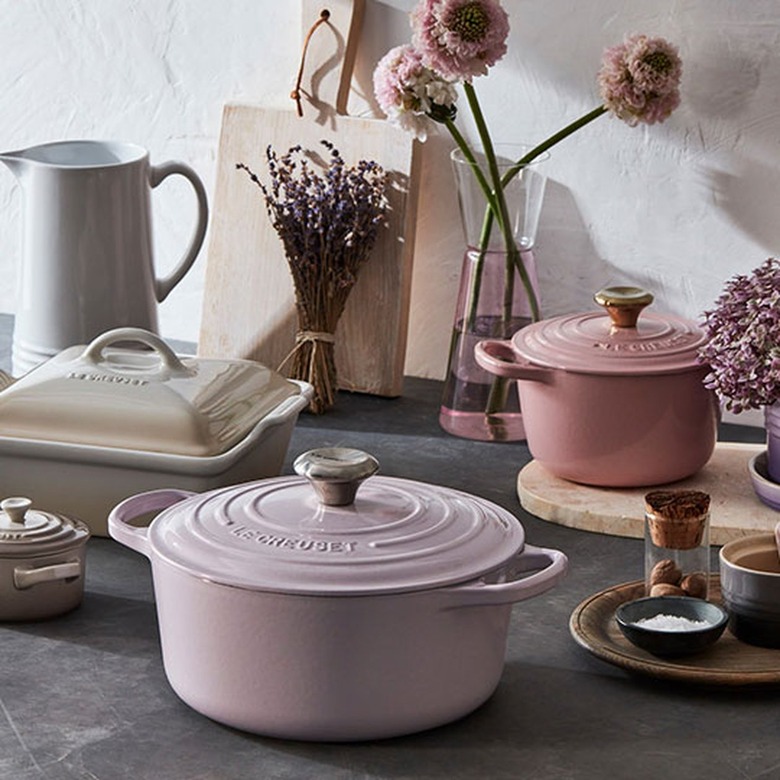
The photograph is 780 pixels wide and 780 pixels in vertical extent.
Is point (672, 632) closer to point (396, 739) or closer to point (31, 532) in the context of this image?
point (396, 739)

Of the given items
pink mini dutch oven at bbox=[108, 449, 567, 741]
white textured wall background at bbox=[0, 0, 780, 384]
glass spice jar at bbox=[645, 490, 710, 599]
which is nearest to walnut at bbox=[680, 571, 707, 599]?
glass spice jar at bbox=[645, 490, 710, 599]

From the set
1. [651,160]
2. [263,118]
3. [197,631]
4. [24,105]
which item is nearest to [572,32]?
[651,160]

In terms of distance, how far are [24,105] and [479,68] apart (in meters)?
0.74

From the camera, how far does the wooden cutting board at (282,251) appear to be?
176 cm

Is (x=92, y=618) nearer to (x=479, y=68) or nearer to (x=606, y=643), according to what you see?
(x=606, y=643)

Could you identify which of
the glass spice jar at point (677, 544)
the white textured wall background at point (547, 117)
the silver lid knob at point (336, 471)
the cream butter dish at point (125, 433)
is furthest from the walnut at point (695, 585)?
the white textured wall background at point (547, 117)

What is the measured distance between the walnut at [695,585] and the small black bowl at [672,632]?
2 cm

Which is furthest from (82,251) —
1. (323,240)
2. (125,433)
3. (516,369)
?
(516,369)

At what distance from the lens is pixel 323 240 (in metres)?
1.67

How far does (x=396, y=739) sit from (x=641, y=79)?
2.51 feet

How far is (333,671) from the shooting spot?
0.99 meters

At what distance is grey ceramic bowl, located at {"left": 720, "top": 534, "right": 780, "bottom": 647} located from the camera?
1.12 metres

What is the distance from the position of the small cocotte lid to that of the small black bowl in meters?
0.38

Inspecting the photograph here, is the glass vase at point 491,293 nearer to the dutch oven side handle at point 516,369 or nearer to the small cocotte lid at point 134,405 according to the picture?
the dutch oven side handle at point 516,369
